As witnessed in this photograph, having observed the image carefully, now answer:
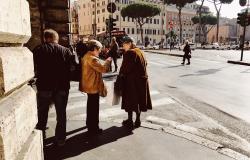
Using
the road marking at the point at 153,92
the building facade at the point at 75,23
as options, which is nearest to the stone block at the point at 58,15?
the building facade at the point at 75,23

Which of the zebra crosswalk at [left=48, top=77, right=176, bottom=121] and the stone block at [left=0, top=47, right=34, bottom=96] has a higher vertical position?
the stone block at [left=0, top=47, right=34, bottom=96]

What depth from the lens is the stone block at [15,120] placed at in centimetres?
129

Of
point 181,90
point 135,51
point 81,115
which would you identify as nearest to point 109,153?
point 135,51

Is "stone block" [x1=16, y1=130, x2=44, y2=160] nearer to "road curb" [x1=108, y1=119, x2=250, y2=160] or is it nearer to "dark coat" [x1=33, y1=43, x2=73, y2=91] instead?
"dark coat" [x1=33, y1=43, x2=73, y2=91]

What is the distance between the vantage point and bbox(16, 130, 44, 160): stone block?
62.7 inches

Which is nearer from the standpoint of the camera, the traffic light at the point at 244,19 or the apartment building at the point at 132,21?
the traffic light at the point at 244,19

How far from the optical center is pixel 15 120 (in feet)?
4.84

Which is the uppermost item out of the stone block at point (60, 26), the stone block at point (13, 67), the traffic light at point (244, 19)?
the traffic light at point (244, 19)

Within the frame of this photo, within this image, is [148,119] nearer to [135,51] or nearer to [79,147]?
[135,51]

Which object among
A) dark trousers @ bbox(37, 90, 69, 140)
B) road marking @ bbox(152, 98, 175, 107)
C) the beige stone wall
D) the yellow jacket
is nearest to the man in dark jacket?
dark trousers @ bbox(37, 90, 69, 140)

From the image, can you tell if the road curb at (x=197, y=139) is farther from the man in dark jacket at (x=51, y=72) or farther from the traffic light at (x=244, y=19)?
the traffic light at (x=244, y=19)

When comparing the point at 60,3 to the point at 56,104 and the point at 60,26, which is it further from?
the point at 56,104

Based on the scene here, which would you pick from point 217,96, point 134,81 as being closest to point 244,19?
point 217,96

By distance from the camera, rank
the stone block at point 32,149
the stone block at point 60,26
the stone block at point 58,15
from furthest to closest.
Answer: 1. the stone block at point 60,26
2. the stone block at point 58,15
3. the stone block at point 32,149
